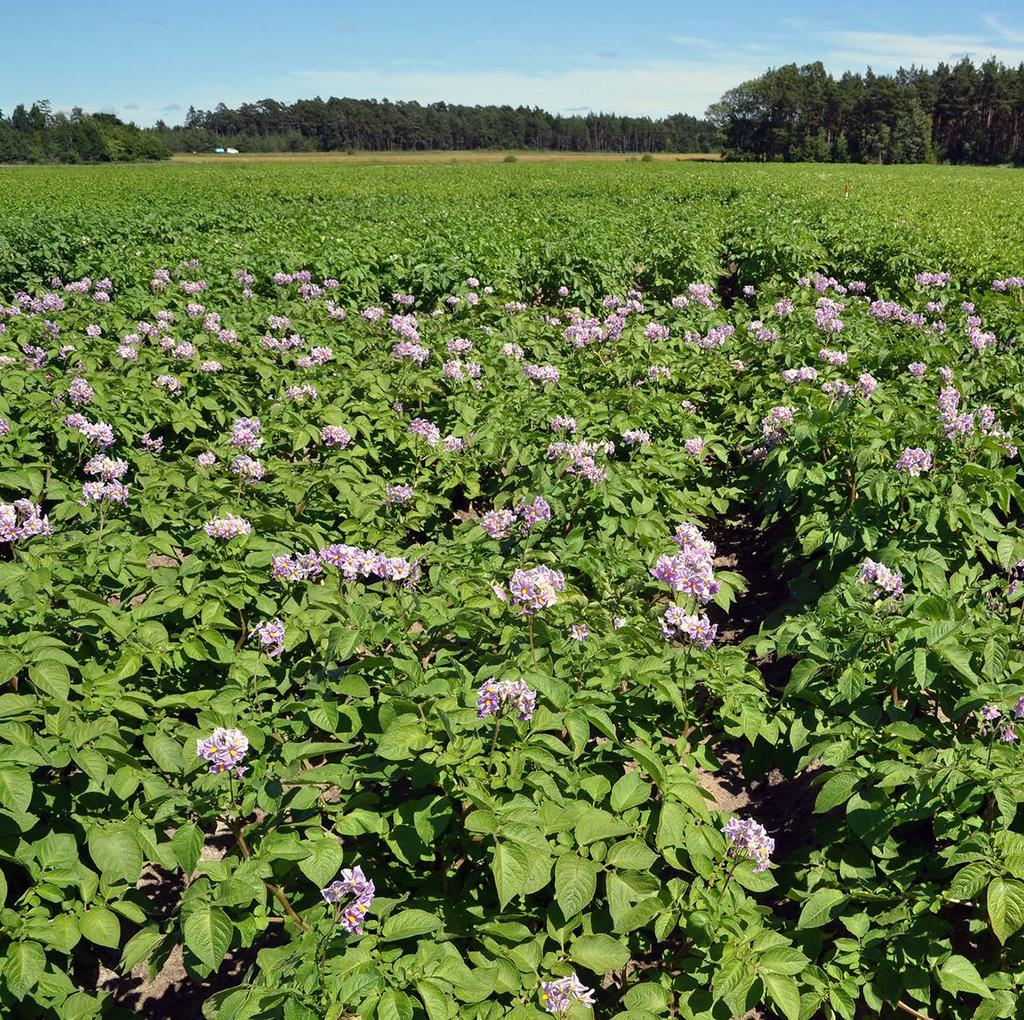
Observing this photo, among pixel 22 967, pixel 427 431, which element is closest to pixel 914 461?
pixel 427 431

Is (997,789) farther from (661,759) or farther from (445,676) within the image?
(445,676)

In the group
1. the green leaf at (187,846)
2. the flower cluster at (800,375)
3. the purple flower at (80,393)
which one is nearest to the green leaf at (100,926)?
the green leaf at (187,846)

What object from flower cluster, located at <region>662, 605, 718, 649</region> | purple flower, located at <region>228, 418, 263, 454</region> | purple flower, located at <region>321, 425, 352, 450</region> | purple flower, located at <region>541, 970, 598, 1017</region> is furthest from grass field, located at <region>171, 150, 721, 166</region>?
purple flower, located at <region>541, 970, 598, 1017</region>

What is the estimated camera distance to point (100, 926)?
220cm

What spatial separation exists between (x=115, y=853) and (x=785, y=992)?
72.5 inches

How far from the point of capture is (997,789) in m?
2.28

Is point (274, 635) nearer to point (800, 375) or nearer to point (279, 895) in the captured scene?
point (279, 895)

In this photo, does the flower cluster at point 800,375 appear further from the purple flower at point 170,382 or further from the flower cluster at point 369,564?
the purple flower at point 170,382

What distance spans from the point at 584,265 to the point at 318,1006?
1084 cm

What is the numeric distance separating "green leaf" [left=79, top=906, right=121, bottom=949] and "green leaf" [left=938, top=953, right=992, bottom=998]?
222cm

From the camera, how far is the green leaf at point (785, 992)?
6.79 ft

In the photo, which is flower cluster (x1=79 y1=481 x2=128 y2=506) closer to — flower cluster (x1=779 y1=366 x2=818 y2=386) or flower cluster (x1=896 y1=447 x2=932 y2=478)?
flower cluster (x1=896 y1=447 x2=932 y2=478)

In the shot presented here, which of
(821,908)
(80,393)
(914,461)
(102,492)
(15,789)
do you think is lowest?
(821,908)

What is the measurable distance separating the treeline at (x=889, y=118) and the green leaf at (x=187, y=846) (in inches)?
3730
